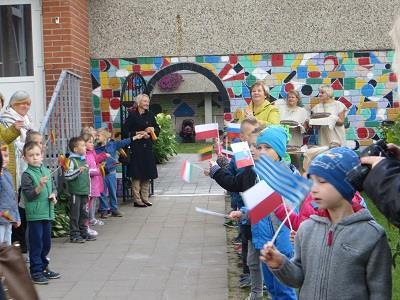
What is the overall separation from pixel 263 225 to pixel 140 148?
636cm

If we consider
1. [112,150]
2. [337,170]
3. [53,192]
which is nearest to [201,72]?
[112,150]

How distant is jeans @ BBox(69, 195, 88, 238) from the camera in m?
8.70

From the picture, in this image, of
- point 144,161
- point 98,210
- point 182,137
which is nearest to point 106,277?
point 98,210

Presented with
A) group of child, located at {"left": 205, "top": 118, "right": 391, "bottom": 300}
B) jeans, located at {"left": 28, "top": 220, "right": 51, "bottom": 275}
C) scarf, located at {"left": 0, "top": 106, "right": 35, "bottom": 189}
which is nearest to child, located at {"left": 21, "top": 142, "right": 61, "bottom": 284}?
jeans, located at {"left": 28, "top": 220, "right": 51, "bottom": 275}

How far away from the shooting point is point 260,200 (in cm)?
343

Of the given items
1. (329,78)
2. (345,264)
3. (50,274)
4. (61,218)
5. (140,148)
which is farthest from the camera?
(329,78)

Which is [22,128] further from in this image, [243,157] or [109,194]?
[243,157]

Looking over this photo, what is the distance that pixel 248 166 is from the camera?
5332 millimetres

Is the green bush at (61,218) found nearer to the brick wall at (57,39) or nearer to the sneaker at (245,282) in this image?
the brick wall at (57,39)

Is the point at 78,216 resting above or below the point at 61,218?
above

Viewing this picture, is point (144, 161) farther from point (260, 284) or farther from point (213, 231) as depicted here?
point (260, 284)

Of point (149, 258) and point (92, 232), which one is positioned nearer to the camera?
point (149, 258)

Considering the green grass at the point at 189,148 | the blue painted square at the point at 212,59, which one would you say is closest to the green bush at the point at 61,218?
the blue painted square at the point at 212,59

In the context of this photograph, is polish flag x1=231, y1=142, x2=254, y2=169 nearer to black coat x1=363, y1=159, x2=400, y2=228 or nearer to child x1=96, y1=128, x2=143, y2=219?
black coat x1=363, y1=159, x2=400, y2=228
